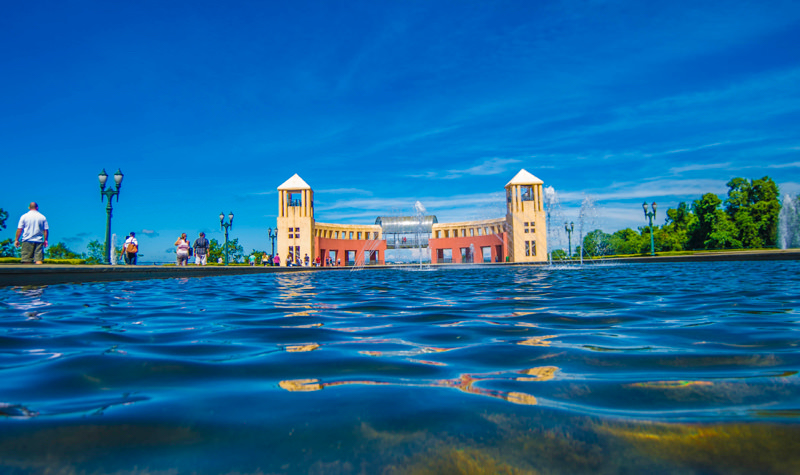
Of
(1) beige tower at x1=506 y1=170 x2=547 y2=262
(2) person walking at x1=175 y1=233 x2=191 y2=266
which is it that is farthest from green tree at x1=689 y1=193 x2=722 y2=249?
(2) person walking at x1=175 y1=233 x2=191 y2=266

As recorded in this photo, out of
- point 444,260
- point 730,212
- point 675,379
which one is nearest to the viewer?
point 675,379

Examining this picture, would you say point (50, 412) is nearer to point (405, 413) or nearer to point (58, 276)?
point (405, 413)

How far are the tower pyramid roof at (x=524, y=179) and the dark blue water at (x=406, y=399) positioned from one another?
42.2 meters

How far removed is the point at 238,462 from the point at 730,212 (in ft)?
173

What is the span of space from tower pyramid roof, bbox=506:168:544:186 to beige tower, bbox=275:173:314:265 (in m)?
20.0

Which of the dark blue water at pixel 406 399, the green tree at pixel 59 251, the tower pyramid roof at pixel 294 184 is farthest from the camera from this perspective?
the tower pyramid roof at pixel 294 184

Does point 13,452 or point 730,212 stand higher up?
point 730,212

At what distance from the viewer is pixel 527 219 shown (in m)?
44.5

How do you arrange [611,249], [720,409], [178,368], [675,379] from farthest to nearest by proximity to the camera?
[611,249] < [178,368] < [675,379] < [720,409]

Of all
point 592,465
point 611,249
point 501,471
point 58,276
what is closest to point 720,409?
point 592,465

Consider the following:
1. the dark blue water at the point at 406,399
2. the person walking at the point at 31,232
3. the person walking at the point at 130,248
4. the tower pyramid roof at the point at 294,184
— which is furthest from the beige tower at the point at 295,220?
the dark blue water at the point at 406,399

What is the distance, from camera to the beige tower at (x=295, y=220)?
42375 millimetres

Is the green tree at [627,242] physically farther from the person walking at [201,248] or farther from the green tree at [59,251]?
the green tree at [59,251]

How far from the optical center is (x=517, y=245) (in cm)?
4419
